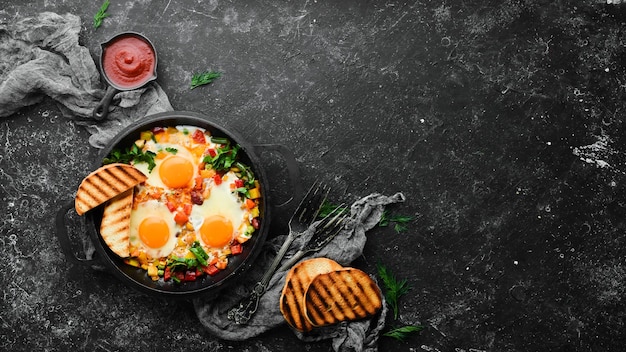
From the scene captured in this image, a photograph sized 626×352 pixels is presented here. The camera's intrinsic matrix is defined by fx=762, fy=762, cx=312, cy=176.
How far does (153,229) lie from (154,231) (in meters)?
0.01

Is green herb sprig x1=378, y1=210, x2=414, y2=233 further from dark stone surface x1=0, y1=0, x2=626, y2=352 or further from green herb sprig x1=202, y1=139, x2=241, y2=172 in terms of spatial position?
green herb sprig x1=202, y1=139, x2=241, y2=172

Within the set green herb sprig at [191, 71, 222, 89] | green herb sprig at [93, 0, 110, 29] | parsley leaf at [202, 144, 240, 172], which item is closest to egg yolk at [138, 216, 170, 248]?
parsley leaf at [202, 144, 240, 172]

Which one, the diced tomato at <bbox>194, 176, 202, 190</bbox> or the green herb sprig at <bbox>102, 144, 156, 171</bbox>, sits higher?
the green herb sprig at <bbox>102, 144, 156, 171</bbox>

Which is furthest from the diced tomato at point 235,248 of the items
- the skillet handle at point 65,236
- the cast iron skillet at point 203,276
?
the skillet handle at point 65,236

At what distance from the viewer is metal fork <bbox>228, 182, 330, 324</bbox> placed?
16.9ft

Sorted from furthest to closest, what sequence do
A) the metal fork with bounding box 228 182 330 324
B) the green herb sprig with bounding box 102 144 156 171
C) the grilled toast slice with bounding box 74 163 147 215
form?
the metal fork with bounding box 228 182 330 324
the green herb sprig with bounding box 102 144 156 171
the grilled toast slice with bounding box 74 163 147 215

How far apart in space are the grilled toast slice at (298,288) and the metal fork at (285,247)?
17cm

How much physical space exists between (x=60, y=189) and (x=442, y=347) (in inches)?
114

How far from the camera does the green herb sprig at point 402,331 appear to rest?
17.4 feet

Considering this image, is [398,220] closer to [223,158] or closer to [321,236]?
[321,236]

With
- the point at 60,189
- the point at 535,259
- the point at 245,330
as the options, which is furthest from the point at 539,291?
the point at 60,189

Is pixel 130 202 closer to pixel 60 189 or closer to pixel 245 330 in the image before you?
pixel 60 189

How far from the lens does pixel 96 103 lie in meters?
5.22

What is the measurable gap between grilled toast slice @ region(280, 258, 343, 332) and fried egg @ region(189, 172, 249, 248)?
465mm
